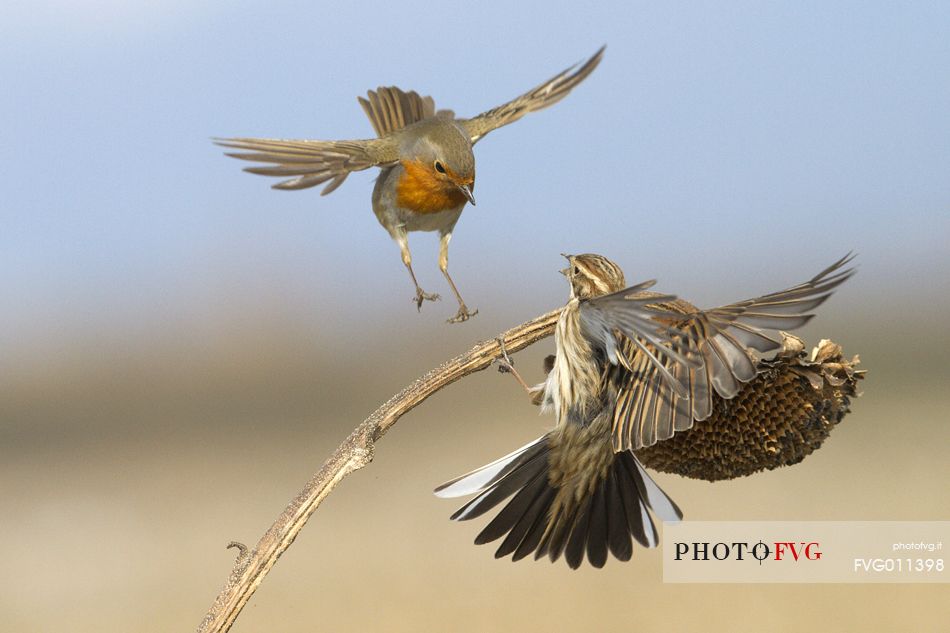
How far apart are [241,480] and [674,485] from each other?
9.90 metres

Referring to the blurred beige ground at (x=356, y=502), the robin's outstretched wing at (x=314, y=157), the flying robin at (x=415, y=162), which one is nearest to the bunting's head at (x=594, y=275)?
the flying robin at (x=415, y=162)

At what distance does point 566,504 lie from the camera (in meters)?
4.18

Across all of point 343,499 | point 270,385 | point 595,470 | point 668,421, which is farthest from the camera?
point 270,385

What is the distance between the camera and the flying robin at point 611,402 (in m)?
3.03

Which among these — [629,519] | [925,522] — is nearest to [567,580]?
[925,522]

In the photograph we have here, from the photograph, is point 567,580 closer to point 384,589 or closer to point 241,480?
point 384,589

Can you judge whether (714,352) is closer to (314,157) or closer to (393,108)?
(314,157)

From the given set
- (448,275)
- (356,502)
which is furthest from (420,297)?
(356,502)

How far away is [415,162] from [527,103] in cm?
96

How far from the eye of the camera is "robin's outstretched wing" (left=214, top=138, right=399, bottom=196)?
4688 mm

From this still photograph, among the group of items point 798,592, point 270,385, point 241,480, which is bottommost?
point 798,592

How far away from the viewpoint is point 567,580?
15.6 m

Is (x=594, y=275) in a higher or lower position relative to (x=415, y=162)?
lower

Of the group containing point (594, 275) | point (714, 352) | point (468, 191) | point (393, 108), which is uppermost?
point (393, 108)
